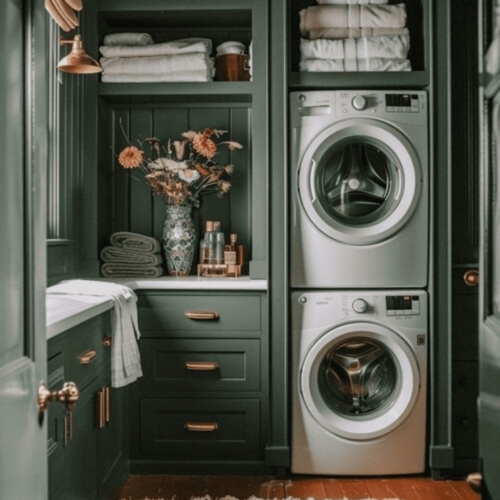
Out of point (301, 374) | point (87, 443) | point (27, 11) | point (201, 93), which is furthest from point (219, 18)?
point (27, 11)

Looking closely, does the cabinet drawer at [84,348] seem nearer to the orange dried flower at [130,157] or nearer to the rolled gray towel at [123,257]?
the rolled gray towel at [123,257]

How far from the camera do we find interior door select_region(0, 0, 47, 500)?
1002 mm

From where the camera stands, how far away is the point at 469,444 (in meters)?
3.08

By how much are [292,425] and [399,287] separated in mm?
748

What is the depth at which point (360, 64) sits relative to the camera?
312 centimetres

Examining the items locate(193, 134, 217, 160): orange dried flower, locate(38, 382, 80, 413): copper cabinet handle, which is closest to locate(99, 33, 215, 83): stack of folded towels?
locate(193, 134, 217, 160): orange dried flower

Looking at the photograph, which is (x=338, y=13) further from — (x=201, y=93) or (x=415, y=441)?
(x=415, y=441)

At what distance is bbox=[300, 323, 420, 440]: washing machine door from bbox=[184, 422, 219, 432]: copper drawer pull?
42 cm

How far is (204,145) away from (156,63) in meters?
0.43

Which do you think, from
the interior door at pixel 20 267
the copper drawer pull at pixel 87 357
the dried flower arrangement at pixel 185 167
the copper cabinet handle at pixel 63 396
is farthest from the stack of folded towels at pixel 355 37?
the copper cabinet handle at pixel 63 396

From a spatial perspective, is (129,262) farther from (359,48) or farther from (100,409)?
(359,48)

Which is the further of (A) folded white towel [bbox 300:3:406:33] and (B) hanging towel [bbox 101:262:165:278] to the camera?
(B) hanging towel [bbox 101:262:165:278]

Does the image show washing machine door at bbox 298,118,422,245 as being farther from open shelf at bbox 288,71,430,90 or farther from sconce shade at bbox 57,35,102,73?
sconce shade at bbox 57,35,102,73

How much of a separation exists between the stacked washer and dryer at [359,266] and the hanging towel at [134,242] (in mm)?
730
